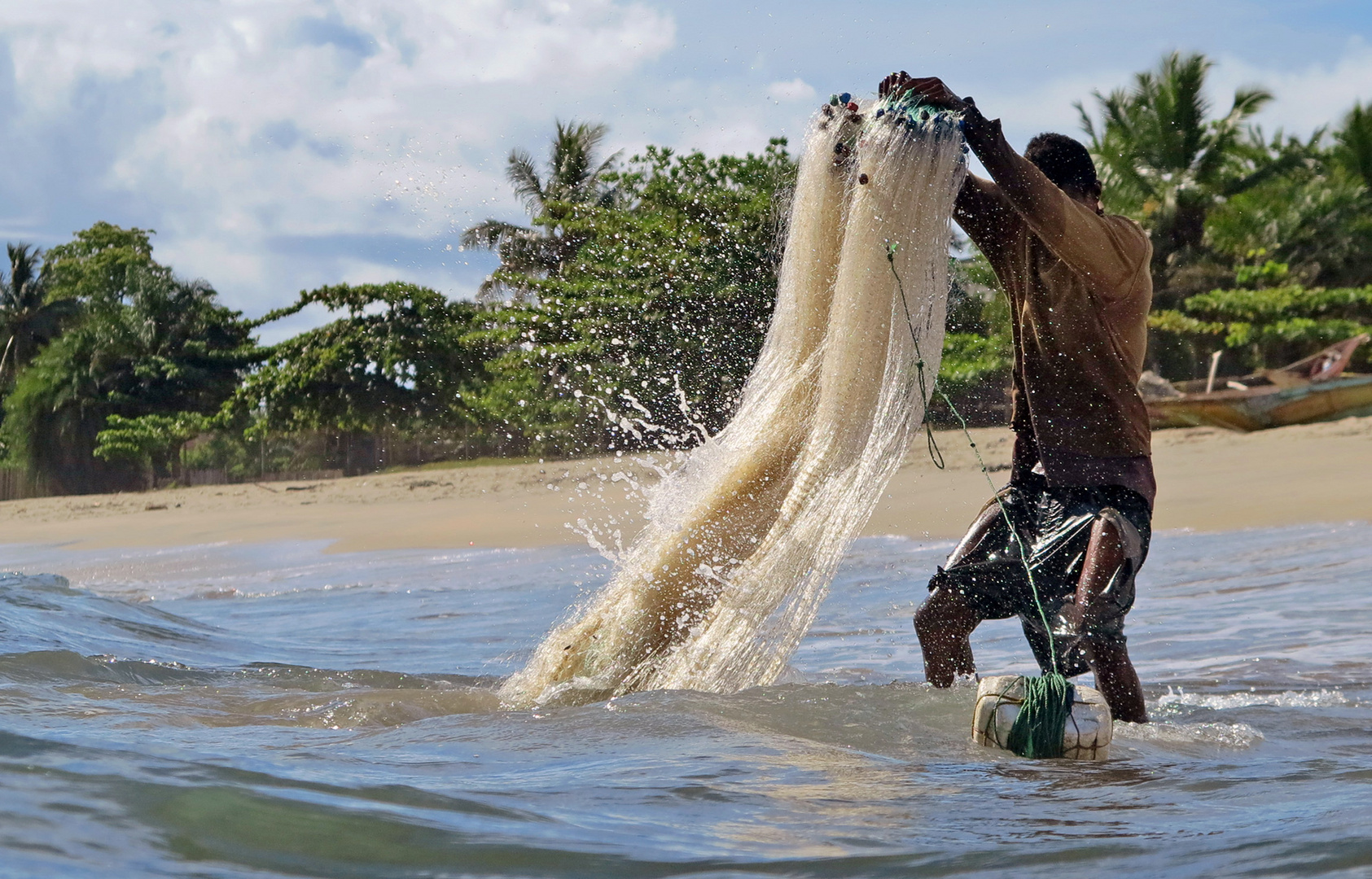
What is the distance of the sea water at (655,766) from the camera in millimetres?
2088

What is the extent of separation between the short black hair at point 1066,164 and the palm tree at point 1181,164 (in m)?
21.1

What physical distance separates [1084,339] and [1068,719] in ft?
3.08

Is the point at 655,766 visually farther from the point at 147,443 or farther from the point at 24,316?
the point at 24,316

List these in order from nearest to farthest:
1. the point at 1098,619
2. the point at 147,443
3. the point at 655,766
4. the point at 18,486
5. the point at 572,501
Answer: the point at 655,766 < the point at 1098,619 < the point at 572,501 < the point at 147,443 < the point at 18,486

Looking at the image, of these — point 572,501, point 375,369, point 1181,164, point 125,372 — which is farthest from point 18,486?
point 1181,164

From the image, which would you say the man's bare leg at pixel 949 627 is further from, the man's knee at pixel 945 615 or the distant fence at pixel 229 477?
the distant fence at pixel 229 477

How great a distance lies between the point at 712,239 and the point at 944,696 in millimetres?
12648

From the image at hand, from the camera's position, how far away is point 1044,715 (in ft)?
9.46

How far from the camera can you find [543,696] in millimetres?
3869

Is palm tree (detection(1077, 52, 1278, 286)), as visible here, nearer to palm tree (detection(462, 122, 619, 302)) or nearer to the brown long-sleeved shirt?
palm tree (detection(462, 122, 619, 302))

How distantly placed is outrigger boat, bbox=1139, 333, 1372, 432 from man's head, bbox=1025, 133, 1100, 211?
14.7 m

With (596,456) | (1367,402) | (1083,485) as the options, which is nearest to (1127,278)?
(1083,485)

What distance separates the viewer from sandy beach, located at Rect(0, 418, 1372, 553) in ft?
38.2

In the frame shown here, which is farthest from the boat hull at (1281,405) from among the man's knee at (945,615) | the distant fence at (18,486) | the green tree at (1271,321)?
the distant fence at (18,486)
